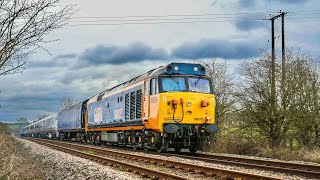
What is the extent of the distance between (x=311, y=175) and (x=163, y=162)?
5043 millimetres

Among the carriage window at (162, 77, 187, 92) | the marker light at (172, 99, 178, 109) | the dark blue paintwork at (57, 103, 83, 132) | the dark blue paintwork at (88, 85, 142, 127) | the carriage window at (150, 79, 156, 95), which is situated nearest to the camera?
the marker light at (172, 99, 178, 109)

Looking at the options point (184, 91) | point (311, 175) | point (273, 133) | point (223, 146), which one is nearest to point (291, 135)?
point (273, 133)

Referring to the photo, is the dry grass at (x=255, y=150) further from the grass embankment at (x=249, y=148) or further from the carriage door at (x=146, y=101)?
the carriage door at (x=146, y=101)

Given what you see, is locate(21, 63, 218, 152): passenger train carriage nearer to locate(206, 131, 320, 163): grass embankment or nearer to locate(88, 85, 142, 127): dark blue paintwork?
locate(88, 85, 142, 127): dark blue paintwork

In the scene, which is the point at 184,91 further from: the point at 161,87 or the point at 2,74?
the point at 2,74

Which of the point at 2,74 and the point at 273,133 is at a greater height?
the point at 2,74

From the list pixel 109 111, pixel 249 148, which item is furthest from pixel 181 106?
pixel 109 111

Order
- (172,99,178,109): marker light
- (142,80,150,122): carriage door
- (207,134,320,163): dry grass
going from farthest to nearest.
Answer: (142,80,150,122): carriage door → (207,134,320,163): dry grass → (172,99,178,109): marker light

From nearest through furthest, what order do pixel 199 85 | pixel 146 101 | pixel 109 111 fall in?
pixel 199 85 < pixel 146 101 < pixel 109 111

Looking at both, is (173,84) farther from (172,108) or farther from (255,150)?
(255,150)

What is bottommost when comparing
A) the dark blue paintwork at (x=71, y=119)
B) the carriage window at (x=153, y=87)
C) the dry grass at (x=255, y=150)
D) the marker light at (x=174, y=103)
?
the dry grass at (x=255, y=150)

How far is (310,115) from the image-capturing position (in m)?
22.5

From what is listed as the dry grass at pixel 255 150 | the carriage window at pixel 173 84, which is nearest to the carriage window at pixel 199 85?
the carriage window at pixel 173 84

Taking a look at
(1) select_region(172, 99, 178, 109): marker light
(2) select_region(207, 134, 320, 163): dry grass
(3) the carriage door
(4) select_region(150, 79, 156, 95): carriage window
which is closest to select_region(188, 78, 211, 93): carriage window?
(1) select_region(172, 99, 178, 109): marker light
